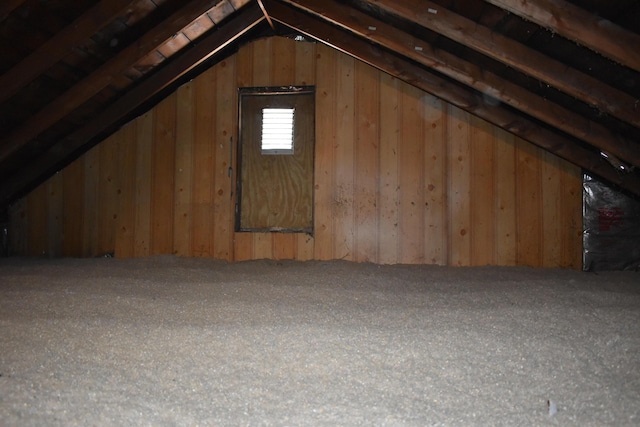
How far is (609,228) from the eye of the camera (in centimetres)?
328

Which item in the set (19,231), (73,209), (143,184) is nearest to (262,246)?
(143,184)

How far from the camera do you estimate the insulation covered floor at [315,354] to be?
1029 millimetres

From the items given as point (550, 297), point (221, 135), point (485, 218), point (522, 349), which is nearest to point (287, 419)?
point (522, 349)

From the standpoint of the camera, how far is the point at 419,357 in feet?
4.43

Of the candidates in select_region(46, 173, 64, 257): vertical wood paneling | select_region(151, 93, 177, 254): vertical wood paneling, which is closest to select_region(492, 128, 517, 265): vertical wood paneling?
select_region(151, 93, 177, 254): vertical wood paneling

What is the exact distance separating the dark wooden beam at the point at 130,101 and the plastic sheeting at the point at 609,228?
295 cm

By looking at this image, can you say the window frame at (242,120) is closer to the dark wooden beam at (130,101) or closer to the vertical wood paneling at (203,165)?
the vertical wood paneling at (203,165)

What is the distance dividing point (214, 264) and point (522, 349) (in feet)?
8.11

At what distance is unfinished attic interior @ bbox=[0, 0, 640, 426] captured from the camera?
1179 mm

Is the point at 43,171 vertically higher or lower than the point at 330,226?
higher

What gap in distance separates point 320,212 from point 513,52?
6.32ft

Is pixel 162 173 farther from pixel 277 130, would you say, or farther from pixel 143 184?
pixel 277 130

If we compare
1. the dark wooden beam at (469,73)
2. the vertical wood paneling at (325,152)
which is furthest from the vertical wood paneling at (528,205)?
the vertical wood paneling at (325,152)

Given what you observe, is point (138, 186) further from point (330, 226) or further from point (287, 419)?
point (287, 419)
